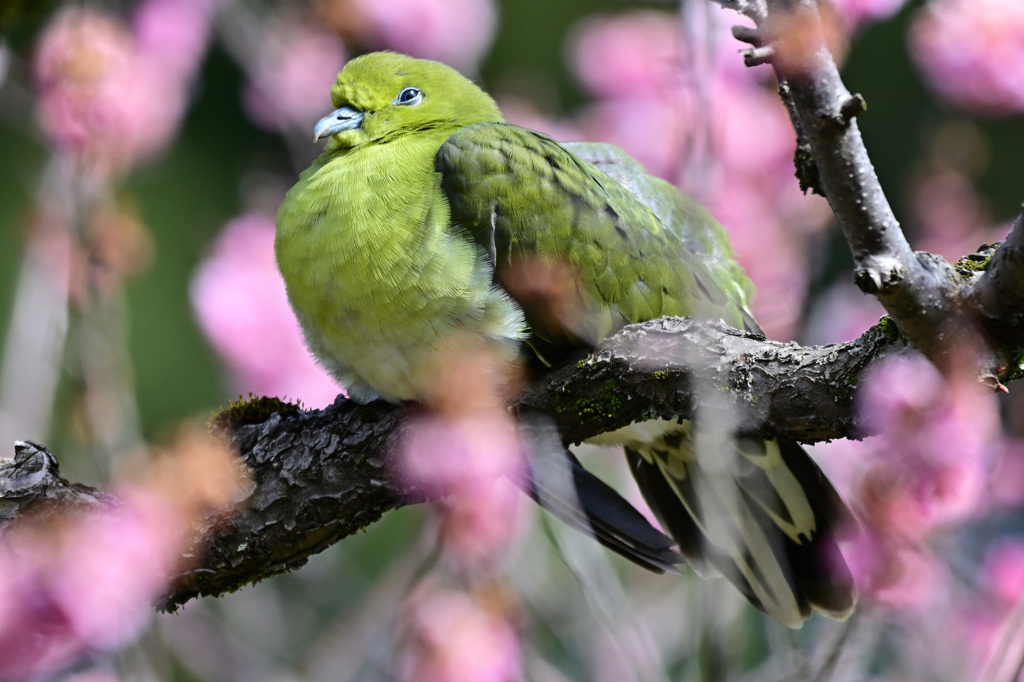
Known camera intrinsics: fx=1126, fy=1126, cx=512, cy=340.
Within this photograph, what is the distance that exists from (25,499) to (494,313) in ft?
3.25

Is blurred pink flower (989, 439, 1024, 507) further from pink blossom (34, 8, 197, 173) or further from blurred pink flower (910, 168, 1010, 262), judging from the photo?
pink blossom (34, 8, 197, 173)

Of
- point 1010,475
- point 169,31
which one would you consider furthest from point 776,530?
point 169,31

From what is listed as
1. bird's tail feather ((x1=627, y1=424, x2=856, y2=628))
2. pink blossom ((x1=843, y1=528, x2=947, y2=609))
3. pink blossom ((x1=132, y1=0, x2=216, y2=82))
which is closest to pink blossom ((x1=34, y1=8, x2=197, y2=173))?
pink blossom ((x1=132, y1=0, x2=216, y2=82))

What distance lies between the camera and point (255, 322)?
12.5 feet

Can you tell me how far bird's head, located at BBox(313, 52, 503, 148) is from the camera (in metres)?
2.83

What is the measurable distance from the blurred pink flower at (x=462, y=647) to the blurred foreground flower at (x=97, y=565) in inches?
25.5

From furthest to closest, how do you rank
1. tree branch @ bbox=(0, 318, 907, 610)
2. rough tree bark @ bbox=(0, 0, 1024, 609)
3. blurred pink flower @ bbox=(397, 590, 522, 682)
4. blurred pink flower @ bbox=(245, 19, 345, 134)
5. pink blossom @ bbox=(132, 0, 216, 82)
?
1. pink blossom @ bbox=(132, 0, 216, 82)
2. blurred pink flower @ bbox=(245, 19, 345, 134)
3. blurred pink flower @ bbox=(397, 590, 522, 682)
4. tree branch @ bbox=(0, 318, 907, 610)
5. rough tree bark @ bbox=(0, 0, 1024, 609)

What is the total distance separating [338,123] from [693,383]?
128cm

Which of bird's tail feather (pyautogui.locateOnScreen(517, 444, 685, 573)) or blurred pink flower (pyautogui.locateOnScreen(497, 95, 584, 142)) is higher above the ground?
blurred pink flower (pyautogui.locateOnScreen(497, 95, 584, 142))

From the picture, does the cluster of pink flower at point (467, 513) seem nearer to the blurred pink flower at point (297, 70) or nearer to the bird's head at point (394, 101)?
the bird's head at point (394, 101)

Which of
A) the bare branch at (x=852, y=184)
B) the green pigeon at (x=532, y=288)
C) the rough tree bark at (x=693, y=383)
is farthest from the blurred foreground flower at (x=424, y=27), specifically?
the bare branch at (x=852, y=184)

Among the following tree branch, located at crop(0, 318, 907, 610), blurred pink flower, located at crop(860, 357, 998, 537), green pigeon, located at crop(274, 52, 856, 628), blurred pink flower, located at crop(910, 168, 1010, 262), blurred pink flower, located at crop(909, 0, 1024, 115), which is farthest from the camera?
blurred pink flower, located at crop(910, 168, 1010, 262)

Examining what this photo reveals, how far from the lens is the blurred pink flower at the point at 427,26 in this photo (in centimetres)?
379

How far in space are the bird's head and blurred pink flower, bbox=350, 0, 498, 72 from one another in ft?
2.60
